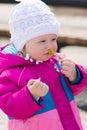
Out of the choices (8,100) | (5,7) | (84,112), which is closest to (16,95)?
(8,100)

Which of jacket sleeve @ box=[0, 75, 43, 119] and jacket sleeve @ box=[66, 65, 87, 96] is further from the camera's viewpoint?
jacket sleeve @ box=[66, 65, 87, 96]

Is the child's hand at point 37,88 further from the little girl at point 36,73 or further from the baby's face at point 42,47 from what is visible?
the baby's face at point 42,47

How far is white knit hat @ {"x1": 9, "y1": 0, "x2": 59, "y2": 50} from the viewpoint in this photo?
72.3 inches

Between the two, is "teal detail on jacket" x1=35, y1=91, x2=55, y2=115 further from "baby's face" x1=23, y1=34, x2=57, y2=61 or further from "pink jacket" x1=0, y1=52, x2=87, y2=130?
"baby's face" x1=23, y1=34, x2=57, y2=61

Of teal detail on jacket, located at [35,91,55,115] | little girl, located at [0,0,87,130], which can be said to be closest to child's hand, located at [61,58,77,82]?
little girl, located at [0,0,87,130]

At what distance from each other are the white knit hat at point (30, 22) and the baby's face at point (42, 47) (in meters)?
0.02

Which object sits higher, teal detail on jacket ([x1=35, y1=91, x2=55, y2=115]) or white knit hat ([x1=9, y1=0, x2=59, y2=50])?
white knit hat ([x1=9, y1=0, x2=59, y2=50])

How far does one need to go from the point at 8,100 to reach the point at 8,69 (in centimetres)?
15

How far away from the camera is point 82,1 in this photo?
4723 millimetres

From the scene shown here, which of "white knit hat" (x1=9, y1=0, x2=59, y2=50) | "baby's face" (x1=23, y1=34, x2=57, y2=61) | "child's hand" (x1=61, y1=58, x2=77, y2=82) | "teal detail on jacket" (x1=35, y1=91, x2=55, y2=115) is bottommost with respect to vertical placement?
"teal detail on jacket" (x1=35, y1=91, x2=55, y2=115)

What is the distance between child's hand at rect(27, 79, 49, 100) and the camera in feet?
5.66

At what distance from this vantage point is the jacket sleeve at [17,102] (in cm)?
175

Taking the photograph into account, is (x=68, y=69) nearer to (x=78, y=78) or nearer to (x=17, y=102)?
(x=78, y=78)

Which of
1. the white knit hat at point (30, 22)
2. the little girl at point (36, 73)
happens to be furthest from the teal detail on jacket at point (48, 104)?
the white knit hat at point (30, 22)
